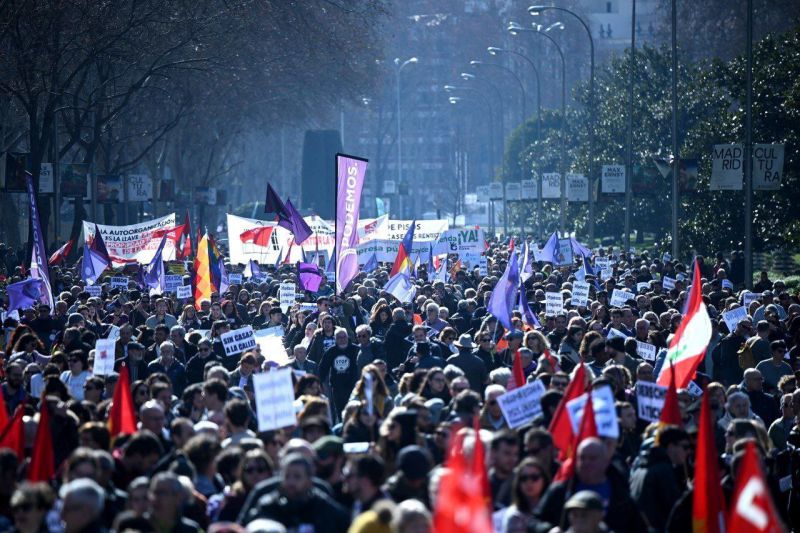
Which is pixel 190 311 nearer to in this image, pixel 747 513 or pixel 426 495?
pixel 426 495

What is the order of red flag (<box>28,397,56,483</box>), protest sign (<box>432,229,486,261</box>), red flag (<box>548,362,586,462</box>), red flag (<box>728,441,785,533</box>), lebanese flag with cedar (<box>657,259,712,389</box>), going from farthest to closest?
protest sign (<box>432,229,486,261</box>) < lebanese flag with cedar (<box>657,259,712,389</box>) < red flag (<box>548,362,586,462</box>) < red flag (<box>28,397,56,483</box>) < red flag (<box>728,441,785,533</box>)

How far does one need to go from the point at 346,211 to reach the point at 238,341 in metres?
5.93

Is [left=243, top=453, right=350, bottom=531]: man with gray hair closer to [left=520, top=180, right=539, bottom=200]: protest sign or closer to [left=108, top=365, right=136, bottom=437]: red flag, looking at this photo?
[left=108, top=365, right=136, bottom=437]: red flag

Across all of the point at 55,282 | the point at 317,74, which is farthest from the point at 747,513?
the point at 317,74

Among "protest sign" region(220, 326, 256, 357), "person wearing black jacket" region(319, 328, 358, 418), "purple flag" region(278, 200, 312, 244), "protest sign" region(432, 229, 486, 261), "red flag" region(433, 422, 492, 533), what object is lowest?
"person wearing black jacket" region(319, 328, 358, 418)

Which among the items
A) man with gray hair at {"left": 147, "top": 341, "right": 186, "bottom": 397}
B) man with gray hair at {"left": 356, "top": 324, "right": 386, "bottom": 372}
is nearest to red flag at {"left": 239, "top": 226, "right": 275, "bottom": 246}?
man with gray hair at {"left": 356, "top": 324, "right": 386, "bottom": 372}

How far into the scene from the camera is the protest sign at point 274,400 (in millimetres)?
10094

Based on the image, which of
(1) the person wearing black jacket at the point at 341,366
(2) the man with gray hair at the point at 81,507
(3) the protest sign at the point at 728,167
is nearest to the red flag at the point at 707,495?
(2) the man with gray hair at the point at 81,507

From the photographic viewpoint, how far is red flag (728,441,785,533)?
6363 millimetres

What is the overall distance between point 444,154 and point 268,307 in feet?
426

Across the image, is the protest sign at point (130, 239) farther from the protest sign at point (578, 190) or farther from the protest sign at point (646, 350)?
the protest sign at point (578, 190)

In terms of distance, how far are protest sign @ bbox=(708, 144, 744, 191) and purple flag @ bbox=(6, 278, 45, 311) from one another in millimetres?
14806

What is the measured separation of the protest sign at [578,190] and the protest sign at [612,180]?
6.04 m

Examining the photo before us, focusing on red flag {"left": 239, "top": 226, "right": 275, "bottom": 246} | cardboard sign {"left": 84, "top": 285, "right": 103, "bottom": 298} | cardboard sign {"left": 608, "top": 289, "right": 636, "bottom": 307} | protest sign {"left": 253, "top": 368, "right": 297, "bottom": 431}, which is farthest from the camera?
red flag {"left": 239, "top": 226, "right": 275, "bottom": 246}
